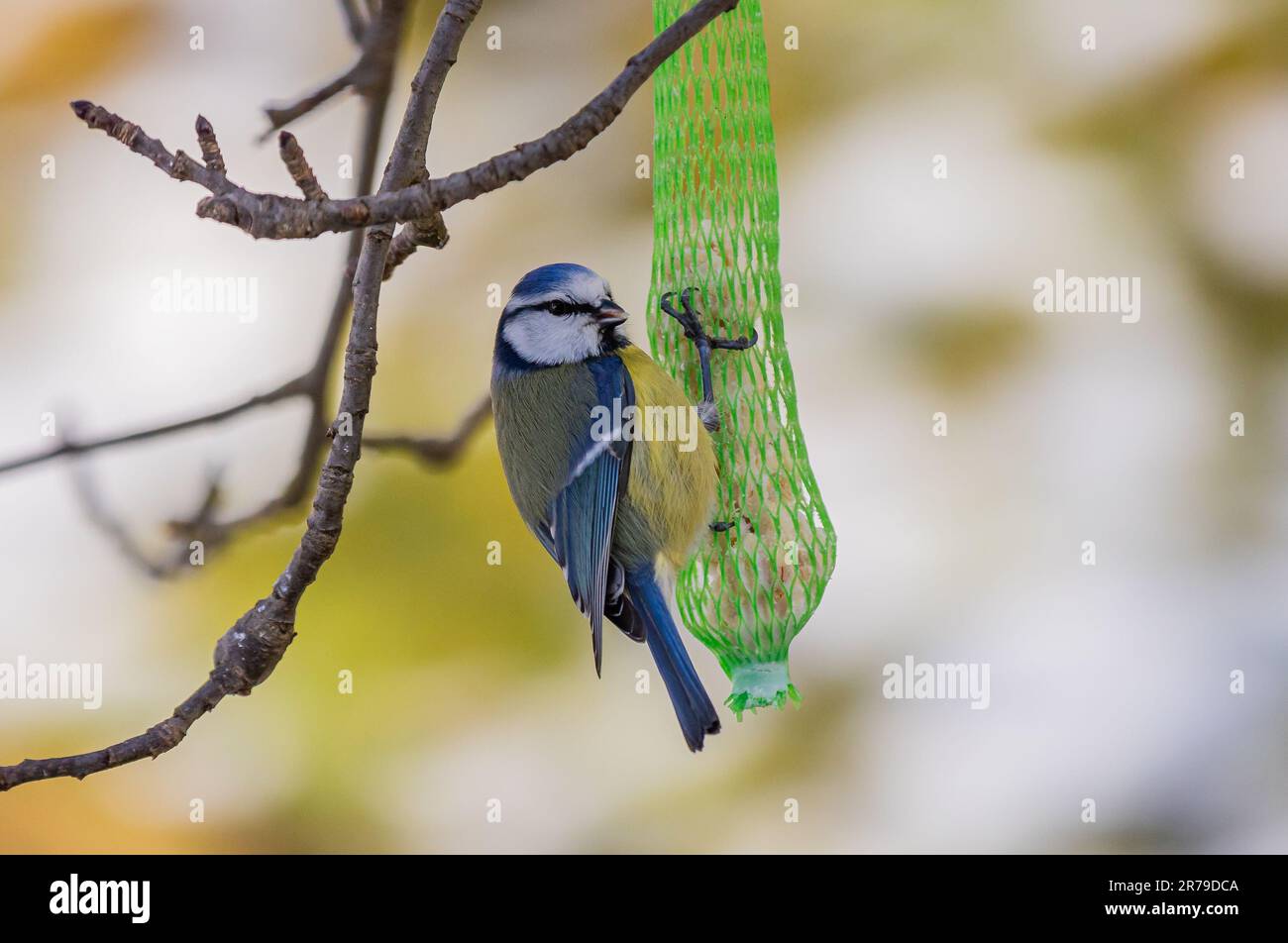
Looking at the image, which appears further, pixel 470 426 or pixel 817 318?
pixel 817 318

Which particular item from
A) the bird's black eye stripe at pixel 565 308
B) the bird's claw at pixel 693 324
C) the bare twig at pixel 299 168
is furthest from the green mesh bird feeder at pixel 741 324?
the bare twig at pixel 299 168

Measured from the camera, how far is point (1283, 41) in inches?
123

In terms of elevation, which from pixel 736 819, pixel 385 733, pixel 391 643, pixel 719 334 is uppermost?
pixel 719 334

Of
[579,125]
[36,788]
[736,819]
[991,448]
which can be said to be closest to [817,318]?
[991,448]

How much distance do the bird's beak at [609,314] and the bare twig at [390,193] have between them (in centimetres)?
83

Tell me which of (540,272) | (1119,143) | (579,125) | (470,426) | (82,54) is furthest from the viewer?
(1119,143)

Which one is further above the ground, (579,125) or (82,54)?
(82,54)

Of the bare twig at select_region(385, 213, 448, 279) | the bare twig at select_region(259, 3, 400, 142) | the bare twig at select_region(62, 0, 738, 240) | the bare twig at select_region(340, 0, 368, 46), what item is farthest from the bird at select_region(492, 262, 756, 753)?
the bare twig at select_region(62, 0, 738, 240)

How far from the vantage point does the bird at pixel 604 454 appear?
2.46m

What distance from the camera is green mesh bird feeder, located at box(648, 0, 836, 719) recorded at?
242 centimetres

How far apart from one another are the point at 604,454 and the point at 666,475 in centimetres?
13

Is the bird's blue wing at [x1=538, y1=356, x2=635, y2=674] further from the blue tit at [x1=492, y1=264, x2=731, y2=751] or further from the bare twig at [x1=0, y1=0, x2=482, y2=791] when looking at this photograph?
the bare twig at [x1=0, y1=0, x2=482, y2=791]

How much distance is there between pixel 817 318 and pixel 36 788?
200cm

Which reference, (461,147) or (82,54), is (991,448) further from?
(82,54)
